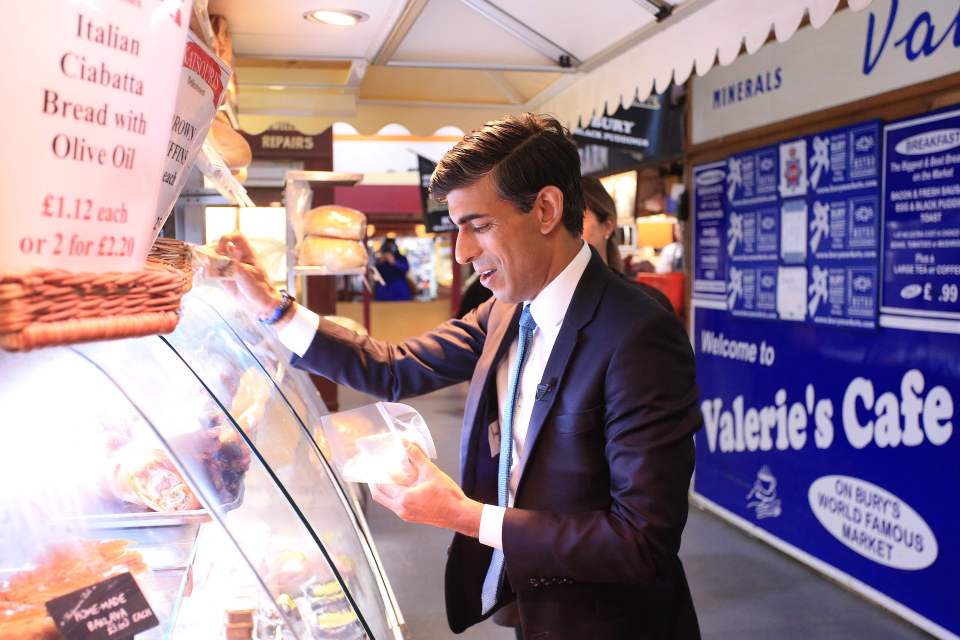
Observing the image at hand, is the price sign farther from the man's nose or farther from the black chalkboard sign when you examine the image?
the man's nose

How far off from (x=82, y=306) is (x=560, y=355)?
1.06 m

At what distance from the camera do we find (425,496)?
1380mm

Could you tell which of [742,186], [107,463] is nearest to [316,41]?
[742,186]

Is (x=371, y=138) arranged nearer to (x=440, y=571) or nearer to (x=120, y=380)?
(x=440, y=571)

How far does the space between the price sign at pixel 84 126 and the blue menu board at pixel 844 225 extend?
3601 millimetres

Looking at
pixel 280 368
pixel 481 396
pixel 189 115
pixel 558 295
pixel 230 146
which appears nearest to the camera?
pixel 189 115

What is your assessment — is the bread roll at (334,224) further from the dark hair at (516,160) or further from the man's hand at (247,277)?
the dark hair at (516,160)

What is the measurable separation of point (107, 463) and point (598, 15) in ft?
10.3

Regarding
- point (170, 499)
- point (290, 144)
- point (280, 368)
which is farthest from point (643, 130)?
point (170, 499)

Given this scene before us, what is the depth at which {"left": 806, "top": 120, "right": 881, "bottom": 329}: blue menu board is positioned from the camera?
3.64 m

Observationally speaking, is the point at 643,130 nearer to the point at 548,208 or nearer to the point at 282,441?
the point at 548,208

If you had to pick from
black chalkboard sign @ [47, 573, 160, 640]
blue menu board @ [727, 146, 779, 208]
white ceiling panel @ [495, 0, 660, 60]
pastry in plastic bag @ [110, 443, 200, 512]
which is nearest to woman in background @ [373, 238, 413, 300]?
blue menu board @ [727, 146, 779, 208]

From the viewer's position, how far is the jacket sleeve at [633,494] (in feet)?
4.61

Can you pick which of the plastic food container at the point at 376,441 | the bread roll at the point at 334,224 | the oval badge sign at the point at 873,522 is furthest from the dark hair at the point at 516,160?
the oval badge sign at the point at 873,522
